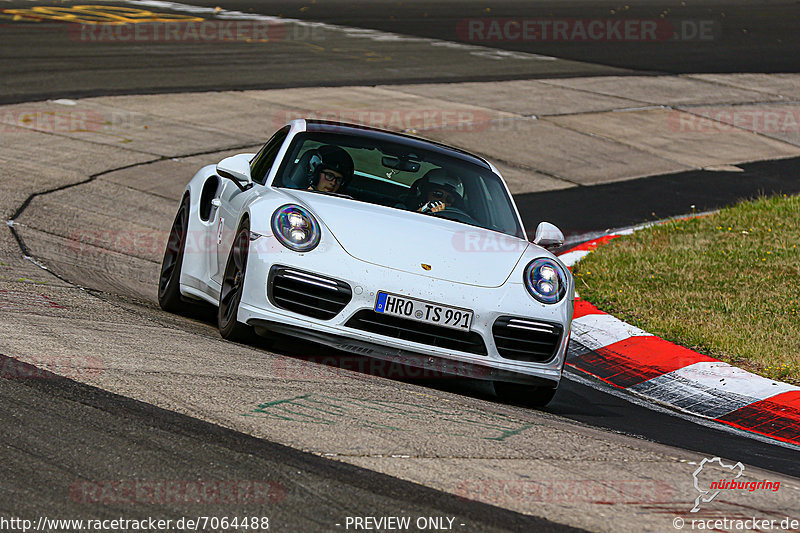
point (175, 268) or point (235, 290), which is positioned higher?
point (235, 290)

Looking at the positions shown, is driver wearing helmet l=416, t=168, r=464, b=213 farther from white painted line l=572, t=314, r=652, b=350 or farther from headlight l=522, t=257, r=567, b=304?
white painted line l=572, t=314, r=652, b=350

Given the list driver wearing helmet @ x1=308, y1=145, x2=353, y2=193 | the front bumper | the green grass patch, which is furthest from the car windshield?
the green grass patch

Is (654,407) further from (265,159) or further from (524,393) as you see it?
(265,159)

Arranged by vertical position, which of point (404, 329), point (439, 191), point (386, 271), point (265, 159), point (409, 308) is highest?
point (265, 159)

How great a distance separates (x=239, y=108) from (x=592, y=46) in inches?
Result: 489

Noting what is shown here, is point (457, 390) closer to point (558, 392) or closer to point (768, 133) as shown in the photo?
point (558, 392)

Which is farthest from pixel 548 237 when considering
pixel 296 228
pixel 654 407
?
pixel 296 228

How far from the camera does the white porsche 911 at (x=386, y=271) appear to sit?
5.66 m

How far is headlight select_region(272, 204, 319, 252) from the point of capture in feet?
19.1

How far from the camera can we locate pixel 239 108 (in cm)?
1594

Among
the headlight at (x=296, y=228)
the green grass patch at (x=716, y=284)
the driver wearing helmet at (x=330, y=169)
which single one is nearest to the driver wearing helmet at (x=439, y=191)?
the driver wearing helmet at (x=330, y=169)

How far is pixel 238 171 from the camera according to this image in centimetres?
678

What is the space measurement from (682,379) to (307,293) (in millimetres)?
2715

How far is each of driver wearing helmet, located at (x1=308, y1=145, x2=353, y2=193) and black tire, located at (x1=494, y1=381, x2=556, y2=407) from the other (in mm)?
1593
